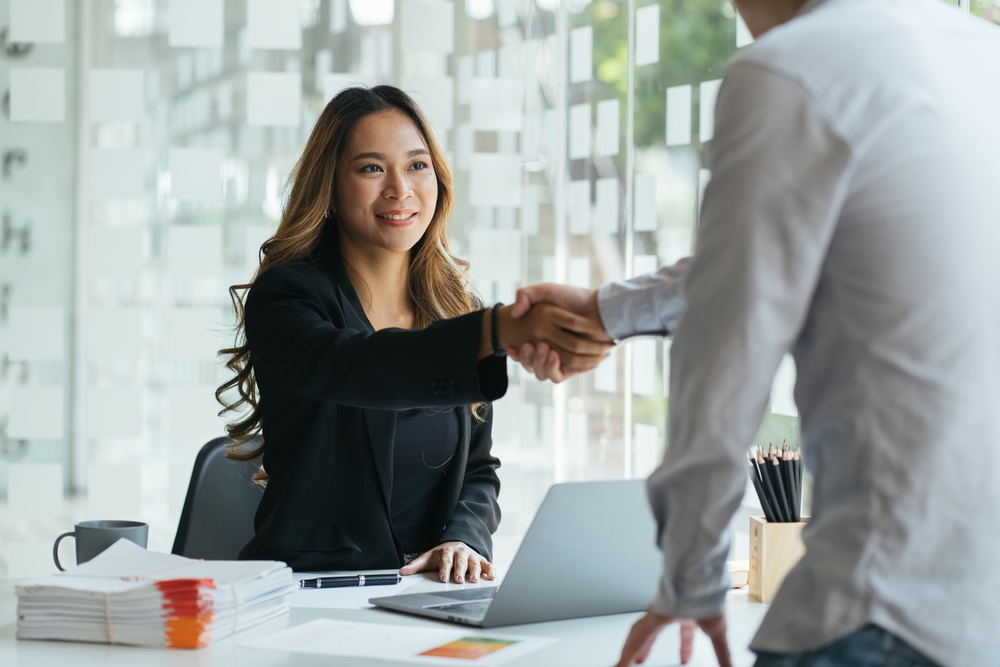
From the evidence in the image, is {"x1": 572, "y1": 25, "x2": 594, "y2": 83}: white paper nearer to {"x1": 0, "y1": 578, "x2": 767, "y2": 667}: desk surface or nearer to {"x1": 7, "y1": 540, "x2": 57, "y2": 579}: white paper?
{"x1": 7, "y1": 540, "x2": 57, "y2": 579}: white paper

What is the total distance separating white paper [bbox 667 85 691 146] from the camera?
11.1 feet

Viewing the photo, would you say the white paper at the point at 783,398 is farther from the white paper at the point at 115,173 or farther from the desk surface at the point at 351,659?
the white paper at the point at 115,173

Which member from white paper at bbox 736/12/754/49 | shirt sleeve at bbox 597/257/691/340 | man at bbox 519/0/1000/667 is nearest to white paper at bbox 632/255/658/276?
white paper at bbox 736/12/754/49

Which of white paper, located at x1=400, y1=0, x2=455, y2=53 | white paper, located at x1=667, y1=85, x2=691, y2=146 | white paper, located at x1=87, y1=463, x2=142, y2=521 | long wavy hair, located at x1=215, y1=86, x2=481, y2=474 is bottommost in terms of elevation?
white paper, located at x1=87, y1=463, x2=142, y2=521

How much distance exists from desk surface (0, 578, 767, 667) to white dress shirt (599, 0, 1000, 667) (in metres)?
0.41

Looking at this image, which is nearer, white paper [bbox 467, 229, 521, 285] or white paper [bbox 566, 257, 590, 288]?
white paper [bbox 467, 229, 521, 285]

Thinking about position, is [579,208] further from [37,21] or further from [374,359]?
[374,359]

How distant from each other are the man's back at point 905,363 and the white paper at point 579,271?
10.0 feet

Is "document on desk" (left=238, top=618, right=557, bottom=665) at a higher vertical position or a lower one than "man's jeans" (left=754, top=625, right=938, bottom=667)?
lower

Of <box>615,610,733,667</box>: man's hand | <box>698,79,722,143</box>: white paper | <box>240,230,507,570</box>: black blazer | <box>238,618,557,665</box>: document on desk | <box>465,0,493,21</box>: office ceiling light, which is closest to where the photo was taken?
<box>615,610,733,667</box>: man's hand

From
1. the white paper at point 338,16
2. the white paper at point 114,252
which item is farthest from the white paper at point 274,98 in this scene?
the white paper at point 114,252

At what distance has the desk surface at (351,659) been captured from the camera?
117cm

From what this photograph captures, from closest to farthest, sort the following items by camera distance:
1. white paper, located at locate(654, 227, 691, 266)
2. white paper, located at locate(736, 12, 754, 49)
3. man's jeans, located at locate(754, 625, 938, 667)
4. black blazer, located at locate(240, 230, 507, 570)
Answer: man's jeans, located at locate(754, 625, 938, 667) < black blazer, located at locate(240, 230, 507, 570) < white paper, located at locate(736, 12, 754, 49) < white paper, located at locate(654, 227, 691, 266)

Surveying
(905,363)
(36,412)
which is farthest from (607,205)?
(905,363)
